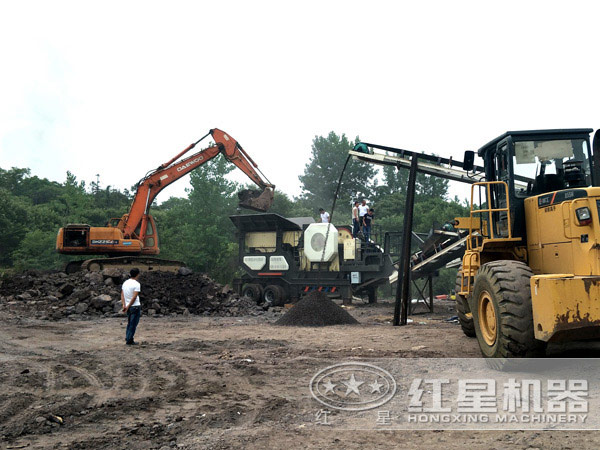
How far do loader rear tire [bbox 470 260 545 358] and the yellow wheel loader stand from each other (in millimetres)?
11

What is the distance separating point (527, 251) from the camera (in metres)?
7.54

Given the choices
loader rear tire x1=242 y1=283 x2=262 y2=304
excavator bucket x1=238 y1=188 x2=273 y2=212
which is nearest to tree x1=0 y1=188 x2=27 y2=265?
loader rear tire x1=242 y1=283 x2=262 y2=304

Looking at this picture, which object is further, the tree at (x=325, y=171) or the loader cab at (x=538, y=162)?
the tree at (x=325, y=171)

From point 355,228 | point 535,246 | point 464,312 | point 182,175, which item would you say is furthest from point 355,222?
point 535,246

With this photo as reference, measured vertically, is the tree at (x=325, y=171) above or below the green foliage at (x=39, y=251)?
above

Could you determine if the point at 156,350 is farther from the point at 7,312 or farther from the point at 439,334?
the point at 7,312

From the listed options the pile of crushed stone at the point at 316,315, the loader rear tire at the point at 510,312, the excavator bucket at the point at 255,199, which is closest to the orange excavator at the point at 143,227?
the excavator bucket at the point at 255,199

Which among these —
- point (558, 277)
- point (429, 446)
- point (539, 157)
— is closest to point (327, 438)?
point (429, 446)

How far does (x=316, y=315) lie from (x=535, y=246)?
7.63 meters

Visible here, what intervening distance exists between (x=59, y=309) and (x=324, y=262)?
10.4m

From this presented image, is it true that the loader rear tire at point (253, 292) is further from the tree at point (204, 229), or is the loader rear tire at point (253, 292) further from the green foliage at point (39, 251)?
Answer: the green foliage at point (39, 251)

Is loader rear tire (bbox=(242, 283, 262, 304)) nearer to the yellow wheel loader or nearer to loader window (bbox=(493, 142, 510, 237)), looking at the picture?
the yellow wheel loader

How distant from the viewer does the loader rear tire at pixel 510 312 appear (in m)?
6.16

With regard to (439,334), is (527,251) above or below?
above
